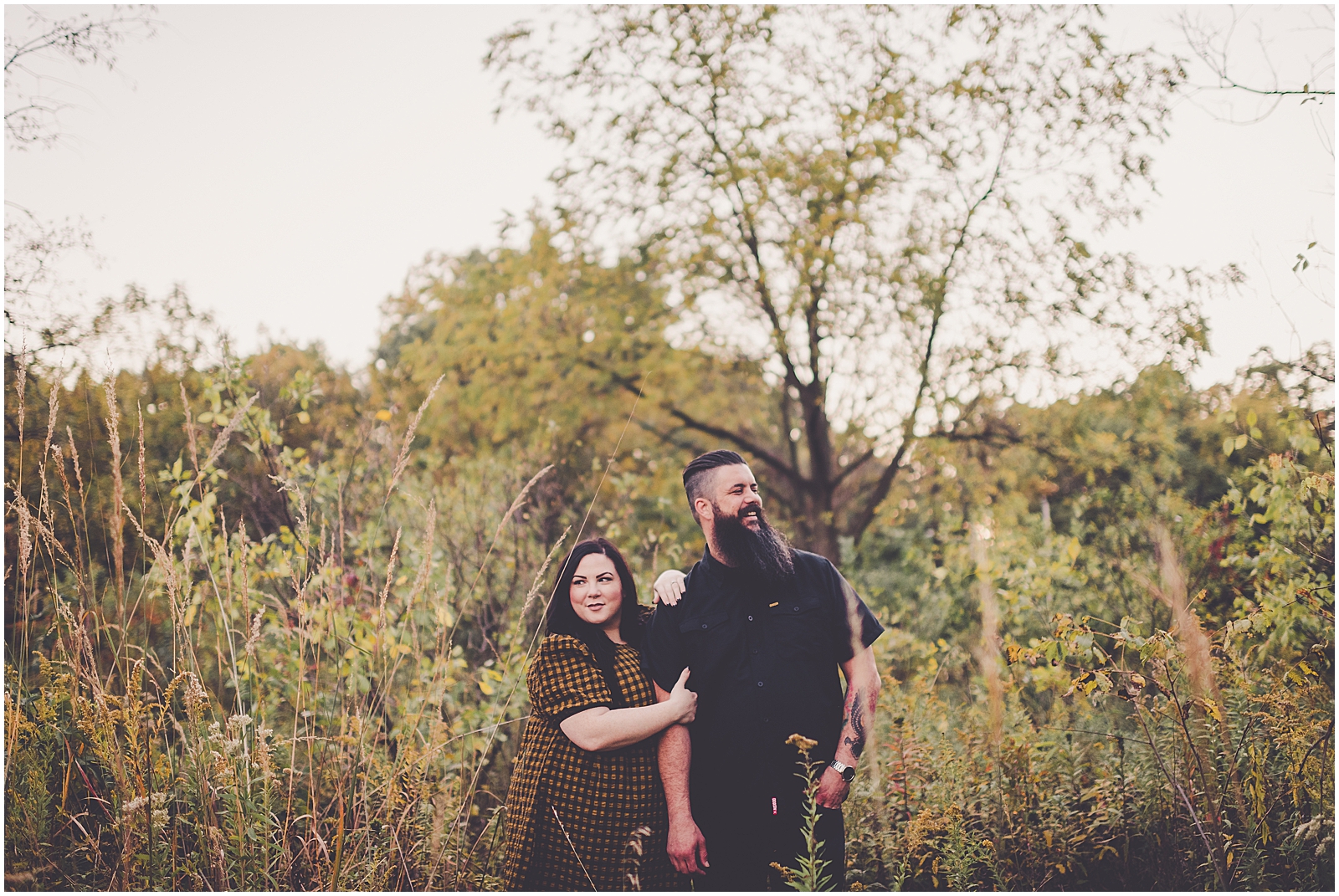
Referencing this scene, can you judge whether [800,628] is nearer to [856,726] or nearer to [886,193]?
[856,726]

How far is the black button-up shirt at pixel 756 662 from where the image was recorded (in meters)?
2.21

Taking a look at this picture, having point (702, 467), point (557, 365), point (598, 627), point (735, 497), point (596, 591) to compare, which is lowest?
point (598, 627)

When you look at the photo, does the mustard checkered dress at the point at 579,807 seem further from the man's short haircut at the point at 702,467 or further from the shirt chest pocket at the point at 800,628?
the man's short haircut at the point at 702,467

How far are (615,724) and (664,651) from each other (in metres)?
0.28

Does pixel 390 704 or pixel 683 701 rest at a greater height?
pixel 683 701

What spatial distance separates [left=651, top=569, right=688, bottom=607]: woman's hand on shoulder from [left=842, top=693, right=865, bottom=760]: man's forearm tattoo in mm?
603

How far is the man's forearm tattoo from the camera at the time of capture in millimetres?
2221

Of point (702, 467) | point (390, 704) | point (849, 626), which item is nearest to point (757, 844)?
point (849, 626)

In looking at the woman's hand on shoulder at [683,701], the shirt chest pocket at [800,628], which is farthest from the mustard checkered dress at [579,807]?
the shirt chest pocket at [800,628]

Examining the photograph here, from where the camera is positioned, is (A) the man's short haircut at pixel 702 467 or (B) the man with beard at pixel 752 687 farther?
(A) the man's short haircut at pixel 702 467

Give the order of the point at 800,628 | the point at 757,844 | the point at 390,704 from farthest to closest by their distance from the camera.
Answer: the point at 390,704
the point at 800,628
the point at 757,844

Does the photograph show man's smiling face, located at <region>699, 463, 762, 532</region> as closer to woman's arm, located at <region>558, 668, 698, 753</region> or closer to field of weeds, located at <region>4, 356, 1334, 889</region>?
field of weeds, located at <region>4, 356, 1334, 889</region>

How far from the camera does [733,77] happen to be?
5617 mm

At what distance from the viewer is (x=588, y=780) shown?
2096mm
